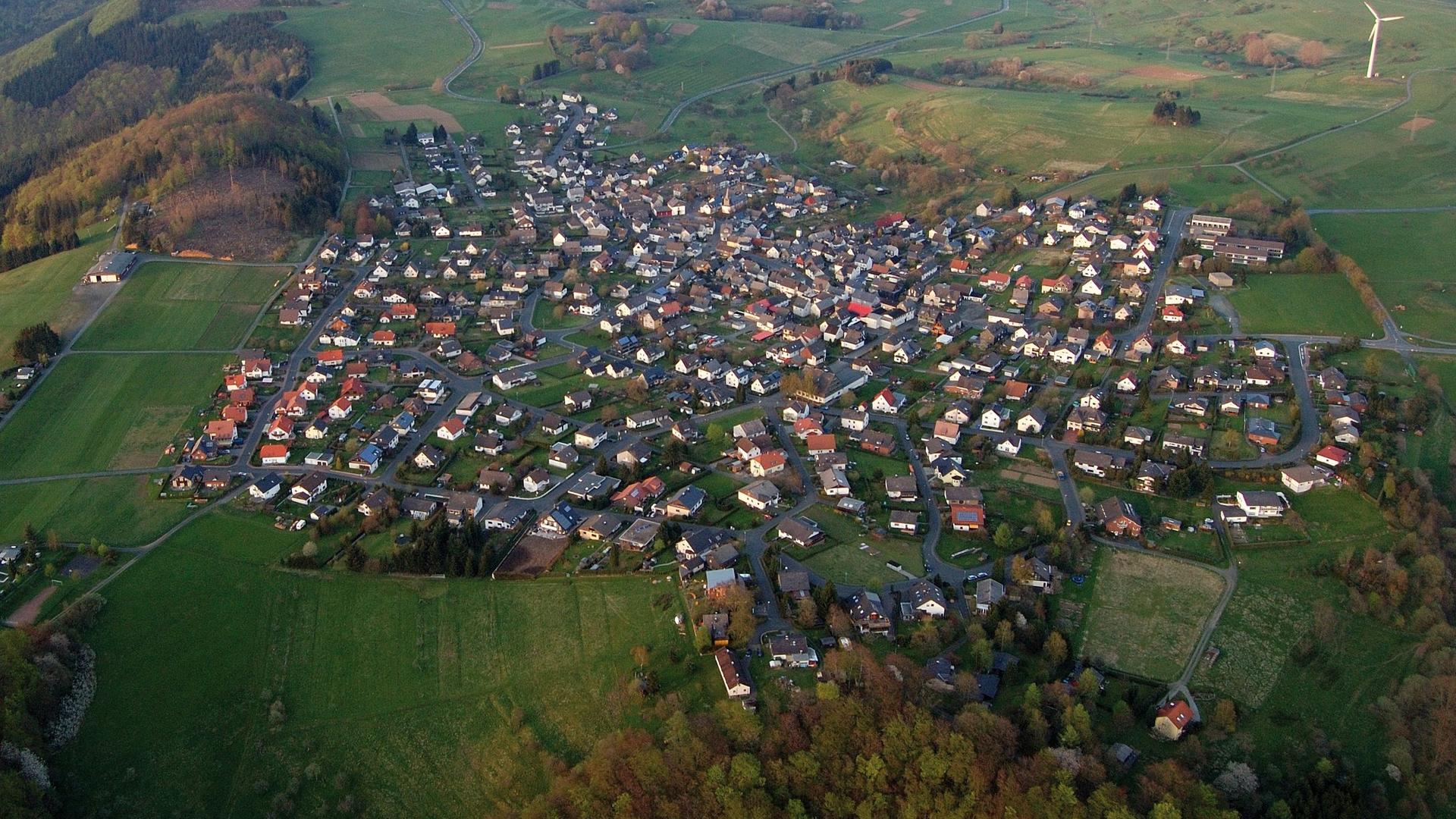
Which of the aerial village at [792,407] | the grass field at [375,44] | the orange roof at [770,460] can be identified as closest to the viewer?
the aerial village at [792,407]

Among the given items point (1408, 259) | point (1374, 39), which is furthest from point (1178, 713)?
point (1374, 39)

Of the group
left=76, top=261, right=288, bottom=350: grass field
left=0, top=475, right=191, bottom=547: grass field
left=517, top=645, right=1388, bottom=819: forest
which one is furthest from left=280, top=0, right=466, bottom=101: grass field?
left=517, top=645, right=1388, bottom=819: forest

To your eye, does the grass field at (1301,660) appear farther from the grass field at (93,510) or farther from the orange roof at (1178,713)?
the grass field at (93,510)

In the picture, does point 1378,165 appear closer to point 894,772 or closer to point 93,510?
point 894,772

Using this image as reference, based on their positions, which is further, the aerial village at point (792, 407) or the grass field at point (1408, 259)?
the grass field at point (1408, 259)

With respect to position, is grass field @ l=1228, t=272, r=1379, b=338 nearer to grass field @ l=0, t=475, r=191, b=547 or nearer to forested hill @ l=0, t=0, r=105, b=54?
grass field @ l=0, t=475, r=191, b=547

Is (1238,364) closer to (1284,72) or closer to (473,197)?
(473,197)

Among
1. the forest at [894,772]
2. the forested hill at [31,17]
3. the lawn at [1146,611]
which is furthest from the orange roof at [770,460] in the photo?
the forested hill at [31,17]
